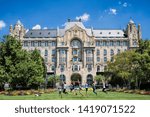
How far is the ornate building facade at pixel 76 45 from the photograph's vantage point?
283ft

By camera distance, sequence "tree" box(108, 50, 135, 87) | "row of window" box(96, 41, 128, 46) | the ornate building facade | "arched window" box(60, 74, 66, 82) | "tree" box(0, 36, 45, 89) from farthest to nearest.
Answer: "row of window" box(96, 41, 128, 46) → the ornate building facade → "arched window" box(60, 74, 66, 82) → "tree" box(108, 50, 135, 87) → "tree" box(0, 36, 45, 89)

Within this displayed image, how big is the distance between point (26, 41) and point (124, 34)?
32.6 m

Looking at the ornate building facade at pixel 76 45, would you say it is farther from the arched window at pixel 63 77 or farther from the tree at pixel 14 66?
the tree at pixel 14 66

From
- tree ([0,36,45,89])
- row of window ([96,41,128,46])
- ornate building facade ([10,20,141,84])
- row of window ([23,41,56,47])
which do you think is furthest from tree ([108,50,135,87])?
row of window ([23,41,56,47])

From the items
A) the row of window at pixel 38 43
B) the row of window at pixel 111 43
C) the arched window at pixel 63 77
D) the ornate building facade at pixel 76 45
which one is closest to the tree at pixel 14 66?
the arched window at pixel 63 77

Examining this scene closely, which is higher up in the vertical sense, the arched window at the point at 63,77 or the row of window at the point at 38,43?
the row of window at the point at 38,43

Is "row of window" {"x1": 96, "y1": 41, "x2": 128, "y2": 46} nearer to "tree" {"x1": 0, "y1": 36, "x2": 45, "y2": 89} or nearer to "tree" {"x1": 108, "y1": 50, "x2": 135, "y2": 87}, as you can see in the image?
"tree" {"x1": 108, "y1": 50, "x2": 135, "y2": 87}

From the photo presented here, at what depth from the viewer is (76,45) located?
88.0 m

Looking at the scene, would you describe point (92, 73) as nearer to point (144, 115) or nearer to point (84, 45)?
point (84, 45)

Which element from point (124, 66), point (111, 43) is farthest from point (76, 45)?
point (124, 66)

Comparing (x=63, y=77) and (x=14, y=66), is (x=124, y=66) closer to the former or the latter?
(x=14, y=66)

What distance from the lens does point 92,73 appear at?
276 ft

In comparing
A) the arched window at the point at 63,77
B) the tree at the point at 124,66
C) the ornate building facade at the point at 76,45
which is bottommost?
the arched window at the point at 63,77

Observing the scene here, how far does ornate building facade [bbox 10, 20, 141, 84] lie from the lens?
283ft
